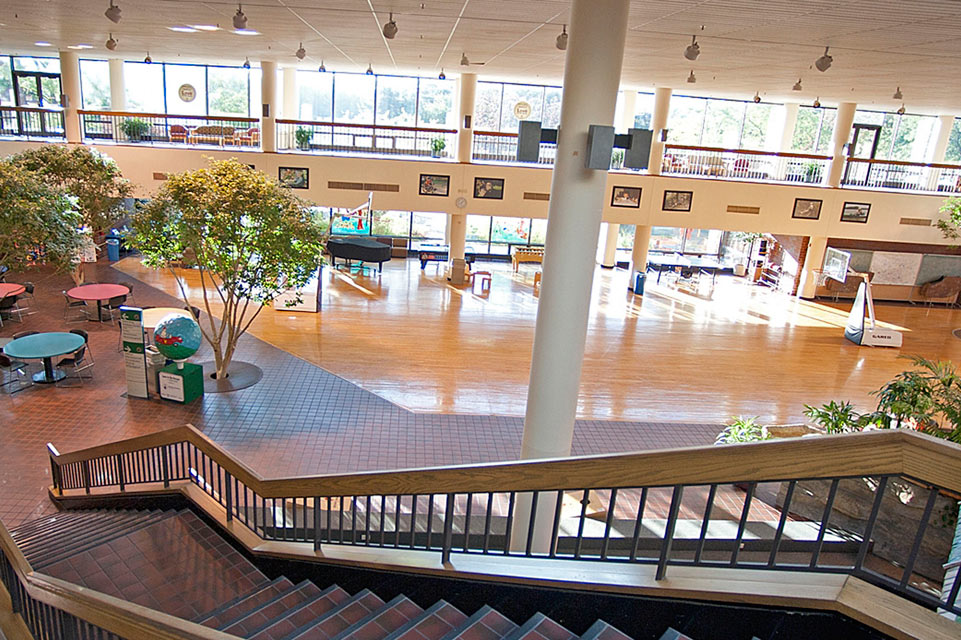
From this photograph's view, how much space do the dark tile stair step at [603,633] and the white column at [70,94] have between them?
63.2 feet

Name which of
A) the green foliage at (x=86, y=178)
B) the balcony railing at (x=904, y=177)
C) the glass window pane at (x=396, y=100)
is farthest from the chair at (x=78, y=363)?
the balcony railing at (x=904, y=177)

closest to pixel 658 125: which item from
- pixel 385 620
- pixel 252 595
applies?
pixel 252 595

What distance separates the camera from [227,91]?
20953 millimetres

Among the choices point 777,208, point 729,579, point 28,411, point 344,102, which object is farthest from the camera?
point 344,102

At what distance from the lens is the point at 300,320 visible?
13695 millimetres

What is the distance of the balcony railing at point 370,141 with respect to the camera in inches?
695

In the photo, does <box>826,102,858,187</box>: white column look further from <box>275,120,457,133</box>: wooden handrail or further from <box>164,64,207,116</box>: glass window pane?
<box>164,64,207,116</box>: glass window pane

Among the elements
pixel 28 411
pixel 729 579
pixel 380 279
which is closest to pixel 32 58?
pixel 380 279

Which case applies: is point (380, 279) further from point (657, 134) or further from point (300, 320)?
point (657, 134)

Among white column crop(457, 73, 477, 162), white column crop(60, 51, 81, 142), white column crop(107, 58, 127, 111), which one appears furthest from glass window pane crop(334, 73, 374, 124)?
white column crop(60, 51, 81, 142)

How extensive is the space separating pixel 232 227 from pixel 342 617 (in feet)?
23.1

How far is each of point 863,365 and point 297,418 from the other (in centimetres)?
1145

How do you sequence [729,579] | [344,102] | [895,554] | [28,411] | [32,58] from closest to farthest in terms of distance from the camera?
[729,579]
[895,554]
[28,411]
[32,58]
[344,102]

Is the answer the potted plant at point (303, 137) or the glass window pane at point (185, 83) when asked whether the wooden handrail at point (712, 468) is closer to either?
the potted plant at point (303, 137)
